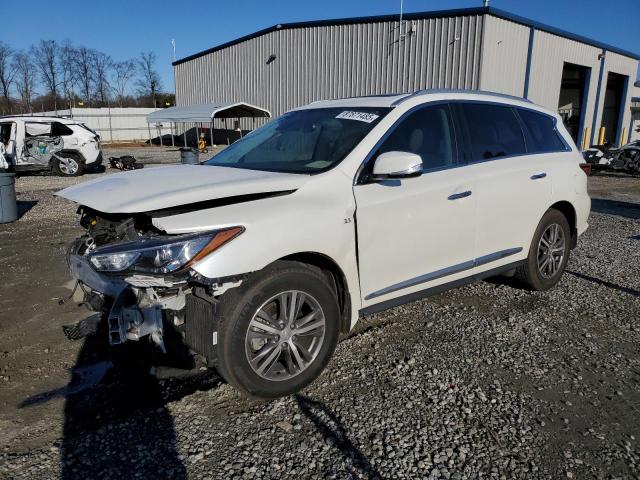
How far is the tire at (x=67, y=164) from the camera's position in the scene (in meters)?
16.1

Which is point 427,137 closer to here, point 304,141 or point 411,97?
point 411,97

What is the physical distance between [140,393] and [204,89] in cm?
3333

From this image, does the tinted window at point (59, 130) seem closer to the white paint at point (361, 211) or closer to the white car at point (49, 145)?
the white car at point (49, 145)

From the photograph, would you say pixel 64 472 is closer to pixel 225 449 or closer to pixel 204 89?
pixel 225 449

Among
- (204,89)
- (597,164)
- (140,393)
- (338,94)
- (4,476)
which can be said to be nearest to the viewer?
(4,476)

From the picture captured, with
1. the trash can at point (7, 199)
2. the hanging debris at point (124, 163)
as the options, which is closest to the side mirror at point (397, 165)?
the trash can at point (7, 199)

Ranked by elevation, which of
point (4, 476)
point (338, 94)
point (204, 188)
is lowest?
point (4, 476)

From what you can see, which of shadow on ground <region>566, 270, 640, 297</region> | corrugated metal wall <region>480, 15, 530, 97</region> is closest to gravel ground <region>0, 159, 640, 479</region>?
shadow on ground <region>566, 270, 640, 297</region>

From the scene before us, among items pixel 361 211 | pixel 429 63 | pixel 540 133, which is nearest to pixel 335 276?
pixel 361 211

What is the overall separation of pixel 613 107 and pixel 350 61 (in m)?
21.0

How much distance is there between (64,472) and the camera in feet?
8.24

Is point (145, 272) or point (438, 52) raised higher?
point (438, 52)

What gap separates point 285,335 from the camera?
310 cm

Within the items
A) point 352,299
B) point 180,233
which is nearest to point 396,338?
point 352,299
